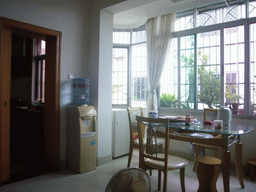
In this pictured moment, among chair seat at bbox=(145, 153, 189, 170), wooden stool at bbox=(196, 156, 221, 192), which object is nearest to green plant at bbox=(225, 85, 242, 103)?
wooden stool at bbox=(196, 156, 221, 192)

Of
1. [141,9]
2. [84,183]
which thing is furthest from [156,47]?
[84,183]

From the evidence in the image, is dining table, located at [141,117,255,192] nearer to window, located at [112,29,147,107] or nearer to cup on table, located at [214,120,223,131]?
cup on table, located at [214,120,223,131]

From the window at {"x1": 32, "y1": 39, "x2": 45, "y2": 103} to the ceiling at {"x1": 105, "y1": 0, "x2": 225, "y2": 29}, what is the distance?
1958 millimetres

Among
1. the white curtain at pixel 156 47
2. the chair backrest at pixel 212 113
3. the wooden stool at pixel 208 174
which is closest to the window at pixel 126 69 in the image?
the white curtain at pixel 156 47

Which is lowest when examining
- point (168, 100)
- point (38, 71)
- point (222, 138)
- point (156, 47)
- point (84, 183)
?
point (84, 183)

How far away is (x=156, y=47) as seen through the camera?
4.20 m

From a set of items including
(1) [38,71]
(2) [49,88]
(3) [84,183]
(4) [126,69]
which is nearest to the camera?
(3) [84,183]

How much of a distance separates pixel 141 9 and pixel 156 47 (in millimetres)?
835

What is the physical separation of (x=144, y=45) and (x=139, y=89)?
3.38 ft

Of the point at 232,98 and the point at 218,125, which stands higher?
the point at 232,98

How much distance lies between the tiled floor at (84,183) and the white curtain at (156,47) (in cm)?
170

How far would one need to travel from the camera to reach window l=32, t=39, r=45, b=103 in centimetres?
482

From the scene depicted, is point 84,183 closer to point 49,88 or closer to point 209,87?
point 49,88

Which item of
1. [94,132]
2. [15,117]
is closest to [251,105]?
[94,132]
